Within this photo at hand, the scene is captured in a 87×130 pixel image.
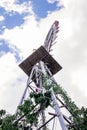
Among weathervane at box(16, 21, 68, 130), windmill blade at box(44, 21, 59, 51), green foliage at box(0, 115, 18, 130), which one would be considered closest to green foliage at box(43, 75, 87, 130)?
green foliage at box(0, 115, 18, 130)

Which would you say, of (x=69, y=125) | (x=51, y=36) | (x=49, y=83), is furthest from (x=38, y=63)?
(x=69, y=125)

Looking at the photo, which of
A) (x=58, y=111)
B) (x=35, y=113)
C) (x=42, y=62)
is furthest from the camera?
(x=42, y=62)

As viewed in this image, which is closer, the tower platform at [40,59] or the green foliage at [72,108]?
the green foliage at [72,108]

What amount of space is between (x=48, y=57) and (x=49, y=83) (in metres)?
5.31

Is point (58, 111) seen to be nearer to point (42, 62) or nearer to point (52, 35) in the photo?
point (42, 62)

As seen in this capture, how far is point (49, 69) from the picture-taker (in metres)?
23.5

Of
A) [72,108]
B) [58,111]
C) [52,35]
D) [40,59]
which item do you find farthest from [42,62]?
[58,111]

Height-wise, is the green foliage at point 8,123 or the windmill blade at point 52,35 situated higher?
the windmill blade at point 52,35

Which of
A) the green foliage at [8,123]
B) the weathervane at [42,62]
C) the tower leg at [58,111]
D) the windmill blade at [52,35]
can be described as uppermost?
the windmill blade at [52,35]

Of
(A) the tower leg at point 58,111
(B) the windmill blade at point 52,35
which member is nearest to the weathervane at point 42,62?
(B) the windmill blade at point 52,35

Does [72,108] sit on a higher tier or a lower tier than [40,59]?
lower

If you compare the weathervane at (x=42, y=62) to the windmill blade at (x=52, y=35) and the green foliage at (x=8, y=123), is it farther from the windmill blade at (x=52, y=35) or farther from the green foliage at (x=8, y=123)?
the green foliage at (x=8, y=123)

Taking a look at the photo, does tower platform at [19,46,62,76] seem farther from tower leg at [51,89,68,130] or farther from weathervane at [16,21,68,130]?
tower leg at [51,89,68,130]

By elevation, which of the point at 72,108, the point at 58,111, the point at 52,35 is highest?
the point at 52,35
